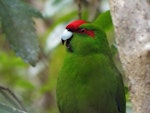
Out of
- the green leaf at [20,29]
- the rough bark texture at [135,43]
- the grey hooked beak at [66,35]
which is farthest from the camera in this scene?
the green leaf at [20,29]

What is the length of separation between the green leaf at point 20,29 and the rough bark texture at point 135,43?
47 centimetres

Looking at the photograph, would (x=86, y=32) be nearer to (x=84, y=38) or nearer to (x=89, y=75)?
(x=84, y=38)

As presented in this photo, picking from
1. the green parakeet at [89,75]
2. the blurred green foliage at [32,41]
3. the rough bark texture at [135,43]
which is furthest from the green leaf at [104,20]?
the rough bark texture at [135,43]

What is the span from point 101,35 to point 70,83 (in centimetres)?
18

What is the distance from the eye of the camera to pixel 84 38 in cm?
161

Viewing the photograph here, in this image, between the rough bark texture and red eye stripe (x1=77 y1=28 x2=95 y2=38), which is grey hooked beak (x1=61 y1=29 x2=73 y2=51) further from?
the rough bark texture

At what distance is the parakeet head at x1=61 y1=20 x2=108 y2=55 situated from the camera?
62.0 inches

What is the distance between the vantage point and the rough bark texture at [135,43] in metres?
1.29

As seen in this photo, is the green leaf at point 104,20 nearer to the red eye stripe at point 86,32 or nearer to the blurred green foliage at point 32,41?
the blurred green foliage at point 32,41

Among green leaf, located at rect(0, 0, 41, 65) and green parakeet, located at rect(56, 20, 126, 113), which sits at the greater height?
green leaf, located at rect(0, 0, 41, 65)

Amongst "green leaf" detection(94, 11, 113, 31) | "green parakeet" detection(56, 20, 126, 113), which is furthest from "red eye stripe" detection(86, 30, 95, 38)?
"green leaf" detection(94, 11, 113, 31)

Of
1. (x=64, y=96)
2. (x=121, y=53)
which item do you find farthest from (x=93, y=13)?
(x=121, y=53)

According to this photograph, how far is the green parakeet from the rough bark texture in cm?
25

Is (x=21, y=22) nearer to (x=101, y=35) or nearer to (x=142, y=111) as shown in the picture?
(x=101, y=35)
